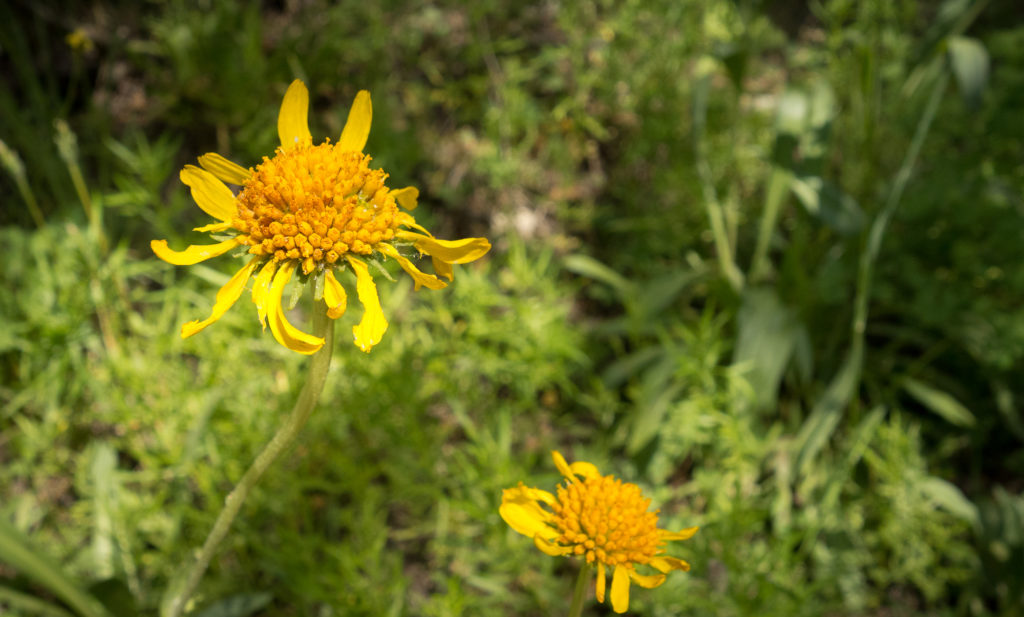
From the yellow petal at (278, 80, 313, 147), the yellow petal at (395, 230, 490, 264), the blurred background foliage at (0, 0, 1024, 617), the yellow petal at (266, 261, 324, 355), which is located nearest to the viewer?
the yellow petal at (266, 261, 324, 355)

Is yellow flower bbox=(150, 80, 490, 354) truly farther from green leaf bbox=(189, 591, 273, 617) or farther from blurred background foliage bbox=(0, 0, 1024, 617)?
green leaf bbox=(189, 591, 273, 617)

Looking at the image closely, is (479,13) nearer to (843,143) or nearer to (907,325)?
(843,143)

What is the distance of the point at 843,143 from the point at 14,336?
298 cm

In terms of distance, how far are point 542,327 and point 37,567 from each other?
1374mm

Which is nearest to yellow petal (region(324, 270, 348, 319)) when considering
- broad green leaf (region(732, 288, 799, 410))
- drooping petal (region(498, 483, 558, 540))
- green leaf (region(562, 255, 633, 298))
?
drooping petal (region(498, 483, 558, 540))

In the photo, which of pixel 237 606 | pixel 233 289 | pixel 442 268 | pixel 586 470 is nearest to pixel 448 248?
pixel 442 268

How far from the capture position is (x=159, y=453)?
6.33ft

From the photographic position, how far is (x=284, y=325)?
94 centimetres

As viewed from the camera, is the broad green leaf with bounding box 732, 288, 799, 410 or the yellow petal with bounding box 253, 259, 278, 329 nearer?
the yellow petal with bounding box 253, 259, 278, 329

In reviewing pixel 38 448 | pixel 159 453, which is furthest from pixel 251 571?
pixel 38 448

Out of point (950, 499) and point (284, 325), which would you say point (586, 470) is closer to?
point (284, 325)

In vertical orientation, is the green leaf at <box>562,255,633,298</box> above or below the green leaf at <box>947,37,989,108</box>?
below

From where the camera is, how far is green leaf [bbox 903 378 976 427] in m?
2.33

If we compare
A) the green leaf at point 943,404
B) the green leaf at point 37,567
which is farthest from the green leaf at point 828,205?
the green leaf at point 37,567
